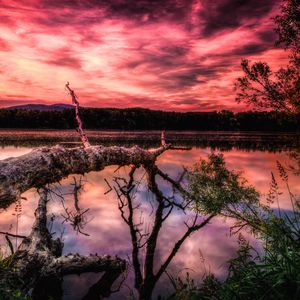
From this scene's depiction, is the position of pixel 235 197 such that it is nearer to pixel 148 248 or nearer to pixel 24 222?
pixel 148 248

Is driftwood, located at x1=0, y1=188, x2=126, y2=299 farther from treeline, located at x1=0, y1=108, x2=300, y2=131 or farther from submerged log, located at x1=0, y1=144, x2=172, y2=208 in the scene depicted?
treeline, located at x1=0, y1=108, x2=300, y2=131

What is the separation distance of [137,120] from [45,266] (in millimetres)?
103449

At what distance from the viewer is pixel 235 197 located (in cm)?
721

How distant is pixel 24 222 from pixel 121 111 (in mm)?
A: 101178

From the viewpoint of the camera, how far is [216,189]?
7.21 m

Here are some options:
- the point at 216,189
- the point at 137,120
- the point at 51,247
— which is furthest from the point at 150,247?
the point at 137,120

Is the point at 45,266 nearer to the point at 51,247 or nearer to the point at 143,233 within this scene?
the point at 51,247

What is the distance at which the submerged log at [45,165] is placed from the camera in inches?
162

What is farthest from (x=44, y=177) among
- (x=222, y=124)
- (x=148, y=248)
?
(x=222, y=124)

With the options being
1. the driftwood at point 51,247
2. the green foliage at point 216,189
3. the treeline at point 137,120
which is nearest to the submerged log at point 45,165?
the driftwood at point 51,247

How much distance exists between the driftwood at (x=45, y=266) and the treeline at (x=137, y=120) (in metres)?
90.8

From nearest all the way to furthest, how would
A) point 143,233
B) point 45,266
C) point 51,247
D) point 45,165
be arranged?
point 45,165 → point 45,266 → point 51,247 → point 143,233

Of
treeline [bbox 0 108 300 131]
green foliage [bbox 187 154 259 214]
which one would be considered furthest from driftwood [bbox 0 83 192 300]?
treeline [bbox 0 108 300 131]

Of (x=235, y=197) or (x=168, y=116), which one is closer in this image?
(x=235, y=197)
